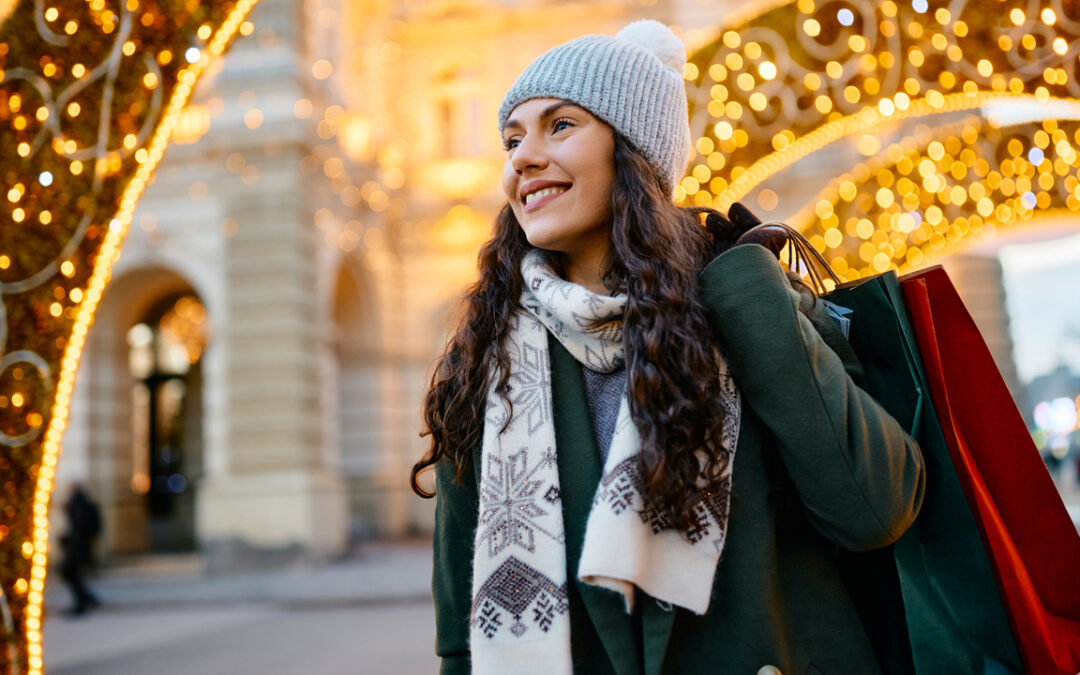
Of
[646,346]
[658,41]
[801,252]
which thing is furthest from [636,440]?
[658,41]

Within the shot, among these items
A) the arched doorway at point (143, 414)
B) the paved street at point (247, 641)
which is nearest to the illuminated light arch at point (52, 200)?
the paved street at point (247, 641)

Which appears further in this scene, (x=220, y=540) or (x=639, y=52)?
(x=220, y=540)

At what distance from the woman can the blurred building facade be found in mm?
9674

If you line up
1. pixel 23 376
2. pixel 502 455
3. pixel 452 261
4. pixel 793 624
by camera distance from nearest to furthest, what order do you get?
pixel 793 624 < pixel 502 455 < pixel 23 376 < pixel 452 261

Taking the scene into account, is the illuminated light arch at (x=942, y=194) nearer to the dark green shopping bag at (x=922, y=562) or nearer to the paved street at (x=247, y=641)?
the dark green shopping bag at (x=922, y=562)

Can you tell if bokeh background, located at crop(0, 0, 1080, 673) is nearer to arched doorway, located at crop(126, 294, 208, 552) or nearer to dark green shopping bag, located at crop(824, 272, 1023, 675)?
arched doorway, located at crop(126, 294, 208, 552)

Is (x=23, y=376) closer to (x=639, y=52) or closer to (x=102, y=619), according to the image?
(x=639, y=52)

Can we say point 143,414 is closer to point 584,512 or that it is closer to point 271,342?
point 271,342

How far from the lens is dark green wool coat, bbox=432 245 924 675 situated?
1360 millimetres

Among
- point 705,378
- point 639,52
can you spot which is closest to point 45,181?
point 639,52

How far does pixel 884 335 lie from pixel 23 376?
2.60 m

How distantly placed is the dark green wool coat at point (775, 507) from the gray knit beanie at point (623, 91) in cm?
34

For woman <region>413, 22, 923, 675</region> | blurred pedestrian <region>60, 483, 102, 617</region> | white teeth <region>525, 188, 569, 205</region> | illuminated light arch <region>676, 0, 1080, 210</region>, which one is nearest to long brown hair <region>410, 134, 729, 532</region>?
woman <region>413, 22, 923, 675</region>

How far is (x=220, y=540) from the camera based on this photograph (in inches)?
458
